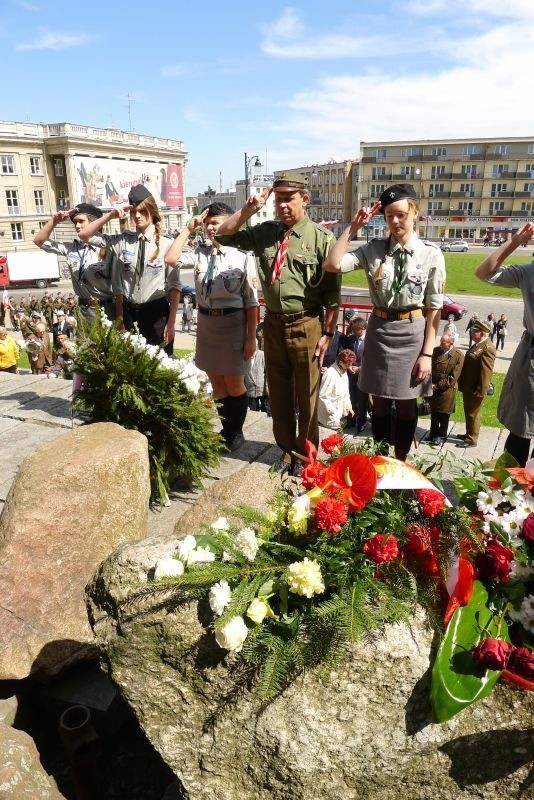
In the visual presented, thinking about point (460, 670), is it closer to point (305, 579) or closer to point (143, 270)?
point (305, 579)

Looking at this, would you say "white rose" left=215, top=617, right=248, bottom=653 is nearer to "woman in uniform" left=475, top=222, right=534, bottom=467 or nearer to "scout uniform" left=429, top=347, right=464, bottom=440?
"woman in uniform" left=475, top=222, right=534, bottom=467

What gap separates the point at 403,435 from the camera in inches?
173

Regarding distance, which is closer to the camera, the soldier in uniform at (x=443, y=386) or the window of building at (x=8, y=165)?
the soldier in uniform at (x=443, y=386)

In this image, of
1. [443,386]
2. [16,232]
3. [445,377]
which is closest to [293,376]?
[443,386]

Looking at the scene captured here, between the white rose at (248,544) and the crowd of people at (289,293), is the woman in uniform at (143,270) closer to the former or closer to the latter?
the crowd of people at (289,293)

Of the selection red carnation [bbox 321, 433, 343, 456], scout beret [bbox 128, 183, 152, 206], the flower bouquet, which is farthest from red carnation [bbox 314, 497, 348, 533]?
scout beret [bbox 128, 183, 152, 206]

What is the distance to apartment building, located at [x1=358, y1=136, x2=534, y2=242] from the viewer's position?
77.1 metres

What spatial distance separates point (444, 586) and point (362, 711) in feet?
1.74

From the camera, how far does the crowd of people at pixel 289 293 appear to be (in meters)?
3.90

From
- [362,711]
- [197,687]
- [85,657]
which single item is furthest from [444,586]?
[85,657]

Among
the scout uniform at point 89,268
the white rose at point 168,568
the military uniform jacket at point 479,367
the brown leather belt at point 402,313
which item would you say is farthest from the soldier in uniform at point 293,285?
the military uniform jacket at point 479,367

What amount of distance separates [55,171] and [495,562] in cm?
6889

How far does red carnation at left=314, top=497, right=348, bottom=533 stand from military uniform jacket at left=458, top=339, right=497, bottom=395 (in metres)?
5.86

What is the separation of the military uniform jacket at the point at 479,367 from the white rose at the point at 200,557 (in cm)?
590
